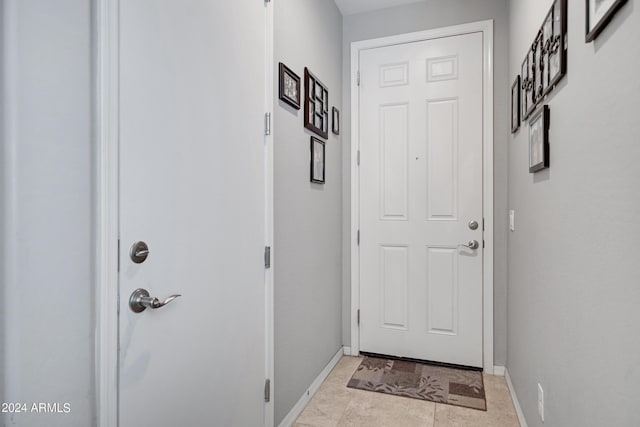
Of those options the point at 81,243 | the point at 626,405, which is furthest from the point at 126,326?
the point at 626,405

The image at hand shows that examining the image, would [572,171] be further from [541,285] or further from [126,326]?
[126,326]

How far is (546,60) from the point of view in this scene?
4.85ft

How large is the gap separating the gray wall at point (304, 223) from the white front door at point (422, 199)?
260mm

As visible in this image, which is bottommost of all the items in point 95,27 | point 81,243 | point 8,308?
point 8,308

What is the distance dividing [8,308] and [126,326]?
29cm

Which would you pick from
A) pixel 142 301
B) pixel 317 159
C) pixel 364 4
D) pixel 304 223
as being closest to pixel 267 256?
pixel 304 223

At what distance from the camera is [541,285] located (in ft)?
5.08

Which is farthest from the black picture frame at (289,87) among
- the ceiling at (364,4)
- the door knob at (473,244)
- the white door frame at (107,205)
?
the door knob at (473,244)

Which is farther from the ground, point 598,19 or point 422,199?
point 598,19

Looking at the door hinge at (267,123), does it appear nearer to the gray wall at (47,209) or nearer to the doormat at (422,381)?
the gray wall at (47,209)

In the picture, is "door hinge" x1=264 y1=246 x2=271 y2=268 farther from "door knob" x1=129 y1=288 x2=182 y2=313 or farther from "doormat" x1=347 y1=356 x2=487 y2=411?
"doormat" x1=347 y1=356 x2=487 y2=411

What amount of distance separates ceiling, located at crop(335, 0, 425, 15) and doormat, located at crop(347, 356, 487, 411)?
2696 mm

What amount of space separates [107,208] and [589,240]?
1304 millimetres

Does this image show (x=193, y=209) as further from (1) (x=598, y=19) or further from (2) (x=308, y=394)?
(2) (x=308, y=394)
